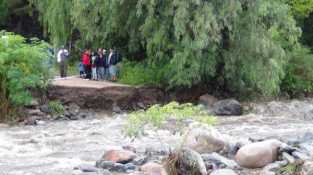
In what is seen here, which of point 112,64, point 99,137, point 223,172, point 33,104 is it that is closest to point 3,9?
point 112,64

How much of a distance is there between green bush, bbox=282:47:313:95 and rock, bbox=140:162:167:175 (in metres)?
19.5

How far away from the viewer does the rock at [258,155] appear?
1455 centimetres

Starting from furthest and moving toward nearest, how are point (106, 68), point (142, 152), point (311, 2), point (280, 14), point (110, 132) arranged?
point (311, 2) → point (106, 68) → point (280, 14) → point (110, 132) → point (142, 152)

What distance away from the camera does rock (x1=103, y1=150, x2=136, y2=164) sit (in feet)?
51.0

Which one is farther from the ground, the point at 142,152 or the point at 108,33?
the point at 108,33

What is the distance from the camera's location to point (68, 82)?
1146 inches

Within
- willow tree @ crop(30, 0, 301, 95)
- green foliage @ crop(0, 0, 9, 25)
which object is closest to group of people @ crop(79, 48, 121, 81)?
willow tree @ crop(30, 0, 301, 95)

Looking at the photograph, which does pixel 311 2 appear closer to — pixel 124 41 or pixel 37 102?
pixel 124 41

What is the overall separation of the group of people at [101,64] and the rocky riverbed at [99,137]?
137 inches

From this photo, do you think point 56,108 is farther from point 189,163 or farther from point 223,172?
point 223,172

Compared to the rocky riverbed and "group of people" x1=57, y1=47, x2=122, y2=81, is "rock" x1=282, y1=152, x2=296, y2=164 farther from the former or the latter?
"group of people" x1=57, y1=47, x2=122, y2=81

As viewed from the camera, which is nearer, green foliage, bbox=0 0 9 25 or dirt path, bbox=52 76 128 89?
dirt path, bbox=52 76 128 89

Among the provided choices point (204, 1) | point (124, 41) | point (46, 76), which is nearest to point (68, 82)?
point (46, 76)

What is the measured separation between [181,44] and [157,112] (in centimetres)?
1416
